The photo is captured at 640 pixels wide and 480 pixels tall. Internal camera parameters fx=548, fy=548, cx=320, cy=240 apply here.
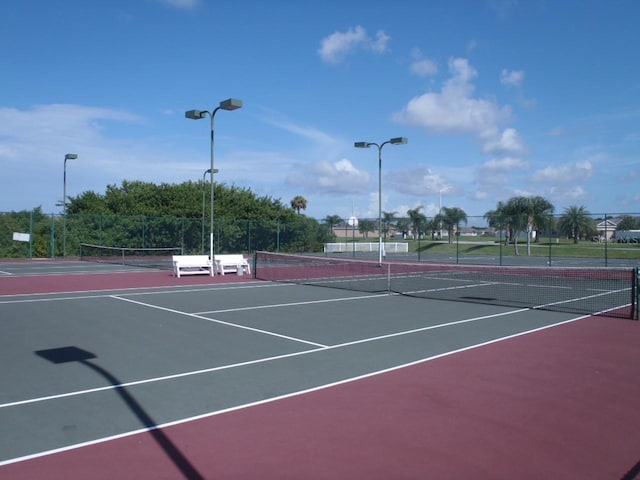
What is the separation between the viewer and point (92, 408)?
5.69 meters

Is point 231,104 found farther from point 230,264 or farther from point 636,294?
point 636,294

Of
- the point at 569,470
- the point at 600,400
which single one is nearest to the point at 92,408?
the point at 569,470

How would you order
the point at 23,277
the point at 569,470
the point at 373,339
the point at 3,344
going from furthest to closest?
the point at 23,277 < the point at 373,339 < the point at 3,344 < the point at 569,470

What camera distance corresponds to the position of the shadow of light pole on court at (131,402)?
4.33 m

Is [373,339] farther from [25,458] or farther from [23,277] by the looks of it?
[23,277]

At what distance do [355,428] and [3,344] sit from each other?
21.7ft

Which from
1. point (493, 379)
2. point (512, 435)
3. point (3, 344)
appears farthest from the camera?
point (3, 344)

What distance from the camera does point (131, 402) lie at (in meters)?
5.89

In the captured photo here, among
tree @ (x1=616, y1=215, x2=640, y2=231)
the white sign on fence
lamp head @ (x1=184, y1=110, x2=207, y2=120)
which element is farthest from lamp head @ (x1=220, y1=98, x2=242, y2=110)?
tree @ (x1=616, y1=215, x2=640, y2=231)

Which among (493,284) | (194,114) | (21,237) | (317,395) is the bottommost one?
(317,395)

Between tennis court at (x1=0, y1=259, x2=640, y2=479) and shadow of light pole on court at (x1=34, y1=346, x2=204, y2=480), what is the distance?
0.9 inches

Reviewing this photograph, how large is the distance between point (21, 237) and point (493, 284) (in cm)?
2570

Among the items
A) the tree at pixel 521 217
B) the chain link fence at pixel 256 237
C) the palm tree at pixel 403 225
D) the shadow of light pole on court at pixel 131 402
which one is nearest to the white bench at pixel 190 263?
the chain link fence at pixel 256 237

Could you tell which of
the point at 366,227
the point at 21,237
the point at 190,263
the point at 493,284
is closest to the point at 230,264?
the point at 190,263
